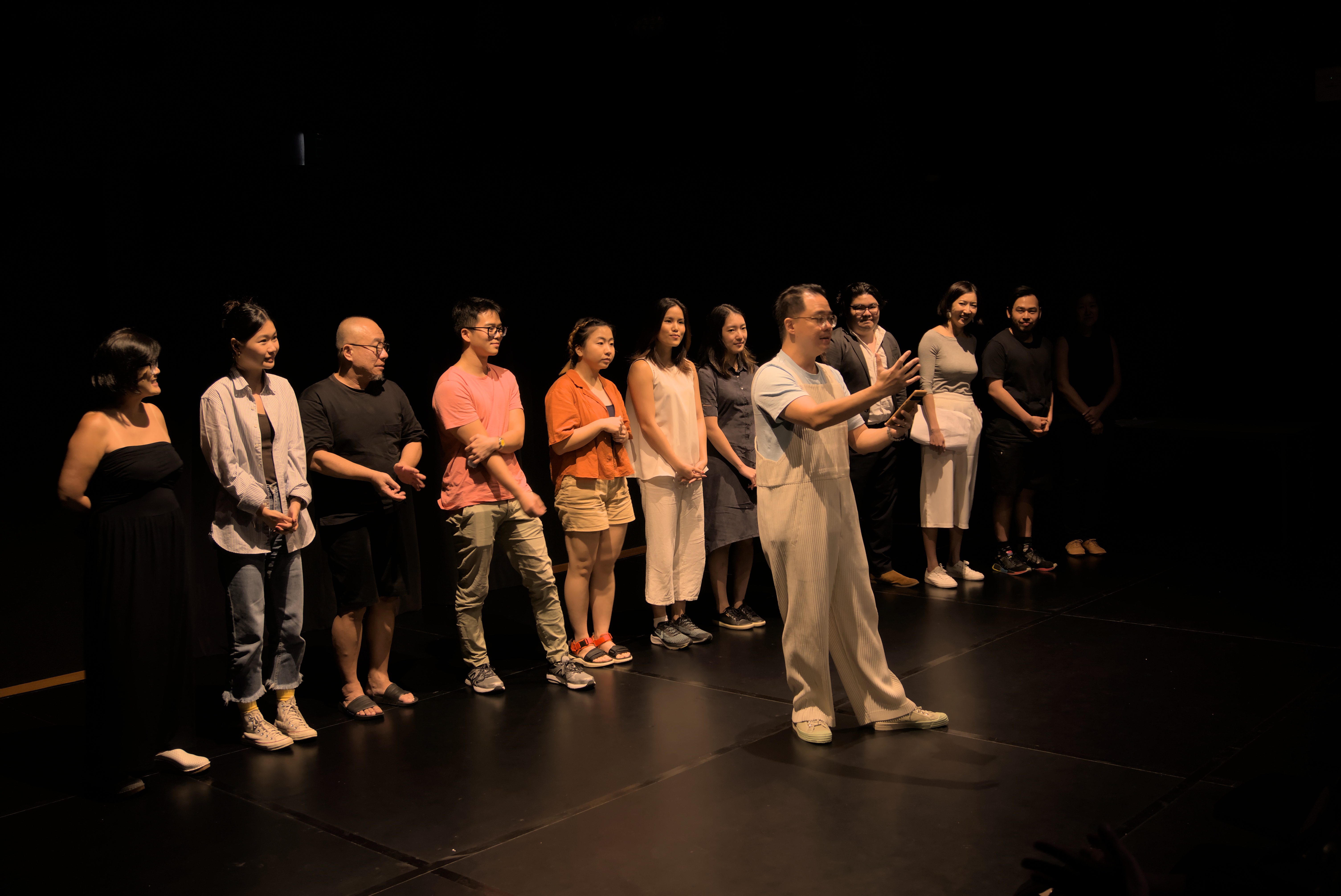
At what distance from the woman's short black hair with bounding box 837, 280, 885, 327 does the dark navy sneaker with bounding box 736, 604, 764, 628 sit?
1583 mm

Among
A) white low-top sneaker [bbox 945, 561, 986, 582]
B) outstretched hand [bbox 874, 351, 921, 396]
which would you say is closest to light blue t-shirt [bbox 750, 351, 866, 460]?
outstretched hand [bbox 874, 351, 921, 396]

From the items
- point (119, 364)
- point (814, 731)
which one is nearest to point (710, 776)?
point (814, 731)

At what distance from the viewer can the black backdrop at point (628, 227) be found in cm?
423

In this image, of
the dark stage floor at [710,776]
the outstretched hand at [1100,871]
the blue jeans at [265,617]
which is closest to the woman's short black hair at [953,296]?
the dark stage floor at [710,776]

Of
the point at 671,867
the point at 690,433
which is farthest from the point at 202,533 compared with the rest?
the point at 671,867

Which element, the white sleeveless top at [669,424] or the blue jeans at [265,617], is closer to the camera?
the blue jeans at [265,617]

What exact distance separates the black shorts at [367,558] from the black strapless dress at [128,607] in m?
0.61

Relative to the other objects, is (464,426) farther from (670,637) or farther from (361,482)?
(670,637)

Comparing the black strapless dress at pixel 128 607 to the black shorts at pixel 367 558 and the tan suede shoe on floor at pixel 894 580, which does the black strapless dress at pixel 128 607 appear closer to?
the black shorts at pixel 367 558

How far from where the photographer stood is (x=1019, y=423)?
5734 mm

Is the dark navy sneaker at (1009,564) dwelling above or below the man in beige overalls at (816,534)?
below

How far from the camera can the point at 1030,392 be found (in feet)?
18.7

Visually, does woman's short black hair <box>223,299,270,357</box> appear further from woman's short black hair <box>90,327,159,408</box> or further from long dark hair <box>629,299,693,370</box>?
long dark hair <box>629,299,693,370</box>

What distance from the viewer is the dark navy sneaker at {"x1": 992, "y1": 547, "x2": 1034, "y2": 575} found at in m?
5.69
